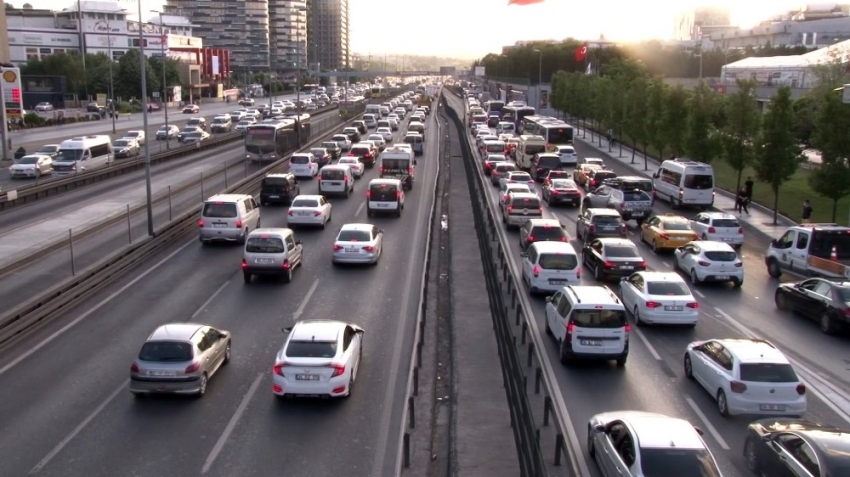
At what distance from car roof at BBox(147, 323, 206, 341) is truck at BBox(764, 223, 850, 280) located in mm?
17742

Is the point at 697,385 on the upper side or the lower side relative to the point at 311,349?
lower

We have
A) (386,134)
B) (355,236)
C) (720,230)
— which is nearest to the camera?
(355,236)

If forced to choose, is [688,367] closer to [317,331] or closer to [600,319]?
[600,319]

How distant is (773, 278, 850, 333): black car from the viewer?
20.6 m

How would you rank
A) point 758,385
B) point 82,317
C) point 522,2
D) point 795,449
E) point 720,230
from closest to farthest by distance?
point 795,449
point 758,385
point 522,2
point 82,317
point 720,230

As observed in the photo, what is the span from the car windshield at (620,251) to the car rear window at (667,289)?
4.23 meters

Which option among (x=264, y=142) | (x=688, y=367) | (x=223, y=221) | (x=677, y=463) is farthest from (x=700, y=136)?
(x=677, y=463)

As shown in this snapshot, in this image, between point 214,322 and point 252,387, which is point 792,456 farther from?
point 214,322

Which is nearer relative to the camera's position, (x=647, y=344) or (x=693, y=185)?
(x=647, y=344)

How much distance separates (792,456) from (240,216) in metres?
22.1

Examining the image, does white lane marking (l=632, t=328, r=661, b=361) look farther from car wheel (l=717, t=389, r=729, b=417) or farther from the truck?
the truck

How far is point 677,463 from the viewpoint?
1092 cm

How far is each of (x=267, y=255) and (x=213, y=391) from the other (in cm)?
852

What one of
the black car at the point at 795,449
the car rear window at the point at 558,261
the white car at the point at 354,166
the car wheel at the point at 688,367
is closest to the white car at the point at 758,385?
the car wheel at the point at 688,367
